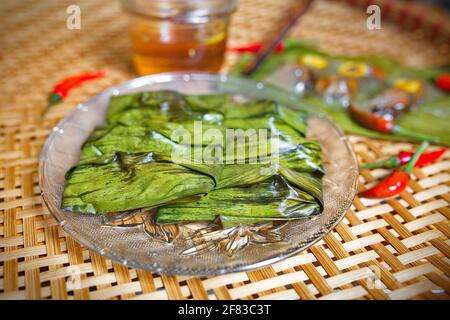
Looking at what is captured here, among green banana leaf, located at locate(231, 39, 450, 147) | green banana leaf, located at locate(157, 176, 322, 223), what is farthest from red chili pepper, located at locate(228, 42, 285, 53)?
green banana leaf, located at locate(157, 176, 322, 223)

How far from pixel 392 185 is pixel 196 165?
1.85 ft

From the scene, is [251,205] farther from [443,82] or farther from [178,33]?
[443,82]

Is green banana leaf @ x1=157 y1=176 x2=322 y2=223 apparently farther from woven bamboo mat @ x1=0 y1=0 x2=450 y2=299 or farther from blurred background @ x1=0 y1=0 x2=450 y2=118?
blurred background @ x1=0 y1=0 x2=450 y2=118

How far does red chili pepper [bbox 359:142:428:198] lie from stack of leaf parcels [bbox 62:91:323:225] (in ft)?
0.62

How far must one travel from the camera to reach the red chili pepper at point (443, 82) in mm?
1773

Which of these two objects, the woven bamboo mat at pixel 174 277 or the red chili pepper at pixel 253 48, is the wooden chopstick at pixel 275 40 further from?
the woven bamboo mat at pixel 174 277

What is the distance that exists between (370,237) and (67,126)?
89 cm

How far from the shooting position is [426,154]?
4.68ft

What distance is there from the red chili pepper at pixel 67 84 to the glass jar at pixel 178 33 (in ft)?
0.59

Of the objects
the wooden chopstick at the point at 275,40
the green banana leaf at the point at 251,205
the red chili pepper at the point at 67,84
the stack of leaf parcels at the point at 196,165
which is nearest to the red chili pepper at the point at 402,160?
the stack of leaf parcels at the point at 196,165
